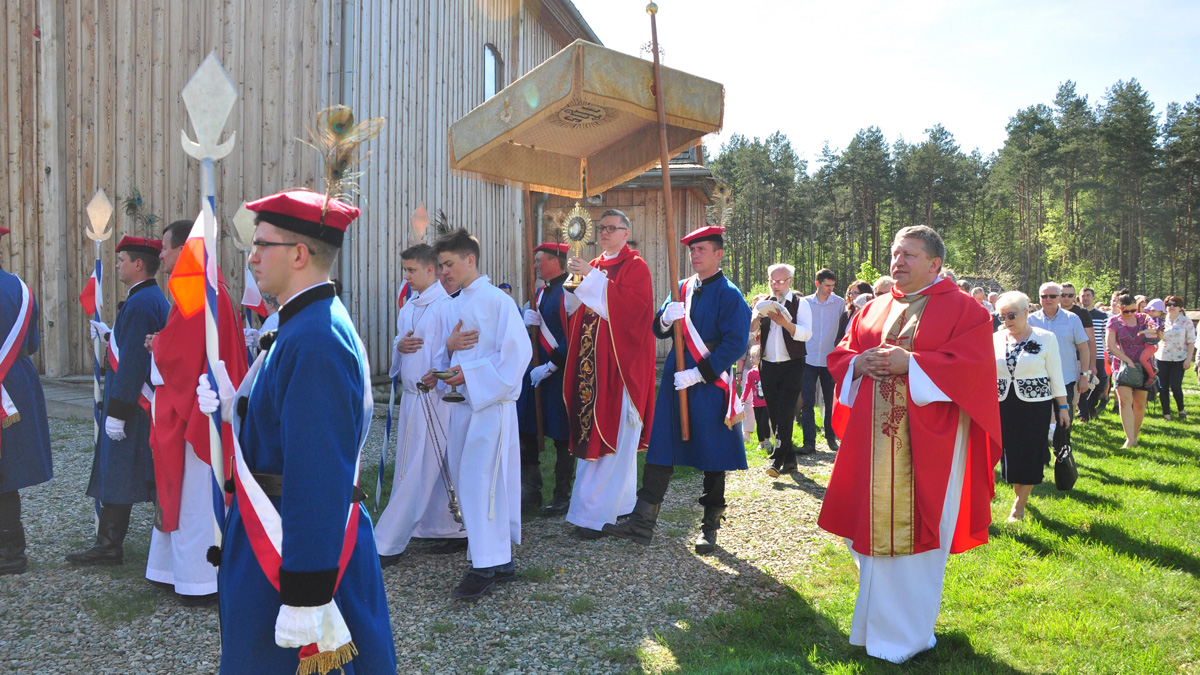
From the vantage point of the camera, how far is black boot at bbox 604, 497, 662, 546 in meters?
5.43

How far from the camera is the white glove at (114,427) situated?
4.46 meters

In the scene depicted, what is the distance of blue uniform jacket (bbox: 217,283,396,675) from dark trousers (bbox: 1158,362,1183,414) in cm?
1396

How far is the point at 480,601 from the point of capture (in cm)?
444

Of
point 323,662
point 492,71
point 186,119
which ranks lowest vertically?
point 323,662

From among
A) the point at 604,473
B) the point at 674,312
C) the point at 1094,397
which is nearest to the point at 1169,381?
the point at 1094,397

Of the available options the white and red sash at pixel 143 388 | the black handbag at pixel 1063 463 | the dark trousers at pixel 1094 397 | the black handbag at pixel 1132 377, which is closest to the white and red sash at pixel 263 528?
the white and red sash at pixel 143 388

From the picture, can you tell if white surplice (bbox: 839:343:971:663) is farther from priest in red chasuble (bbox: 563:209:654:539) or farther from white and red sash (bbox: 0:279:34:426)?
white and red sash (bbox: 0:279:34:426)

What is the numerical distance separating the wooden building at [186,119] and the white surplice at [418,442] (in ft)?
14.5

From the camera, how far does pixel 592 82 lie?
4.95 m

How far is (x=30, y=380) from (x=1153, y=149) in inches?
2033

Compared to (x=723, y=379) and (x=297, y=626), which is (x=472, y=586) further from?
(x=297, y=626)

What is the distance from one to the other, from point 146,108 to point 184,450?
7223 mm

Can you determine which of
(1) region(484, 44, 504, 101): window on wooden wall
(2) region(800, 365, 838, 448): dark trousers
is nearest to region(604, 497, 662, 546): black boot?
(2) region(800, 365, 838, 448): dark trousers

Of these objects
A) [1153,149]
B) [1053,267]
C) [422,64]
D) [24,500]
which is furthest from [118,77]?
[1053,267]
